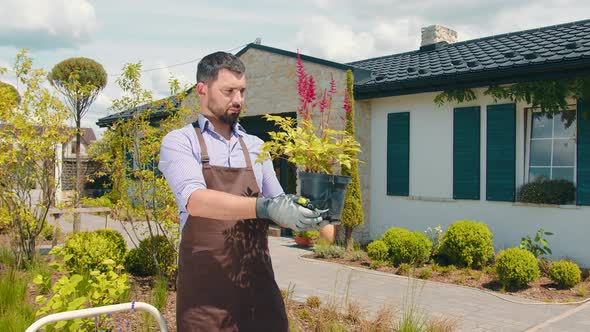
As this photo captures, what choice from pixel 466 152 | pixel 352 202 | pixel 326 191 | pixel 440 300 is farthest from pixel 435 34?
pixel 326 191

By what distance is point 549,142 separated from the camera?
8.83 metres

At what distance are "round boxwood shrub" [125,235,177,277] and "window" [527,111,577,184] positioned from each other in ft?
20.4

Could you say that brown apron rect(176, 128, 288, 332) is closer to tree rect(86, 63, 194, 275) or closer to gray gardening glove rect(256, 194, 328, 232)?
gray gardening glove rect(256, 194, 328, 232)

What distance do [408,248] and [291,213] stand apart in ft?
23.2

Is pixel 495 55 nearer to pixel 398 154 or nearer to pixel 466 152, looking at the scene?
pixel 466 152

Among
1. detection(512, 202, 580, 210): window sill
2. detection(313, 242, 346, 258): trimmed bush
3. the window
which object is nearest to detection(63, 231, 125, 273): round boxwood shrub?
detection(313, 242, 346, 258): trimmed bush

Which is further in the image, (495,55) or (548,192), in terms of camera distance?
(495,55)

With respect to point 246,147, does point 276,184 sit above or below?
below

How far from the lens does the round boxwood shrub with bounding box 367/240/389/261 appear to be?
29.1 ft

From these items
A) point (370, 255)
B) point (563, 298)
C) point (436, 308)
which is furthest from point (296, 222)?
point (370, 255)

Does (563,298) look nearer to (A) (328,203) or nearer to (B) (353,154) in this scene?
(B) (353,154)

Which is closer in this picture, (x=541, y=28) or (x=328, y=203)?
(x=328, y=203)

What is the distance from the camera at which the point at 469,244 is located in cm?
836

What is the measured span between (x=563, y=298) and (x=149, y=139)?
19.1ft
